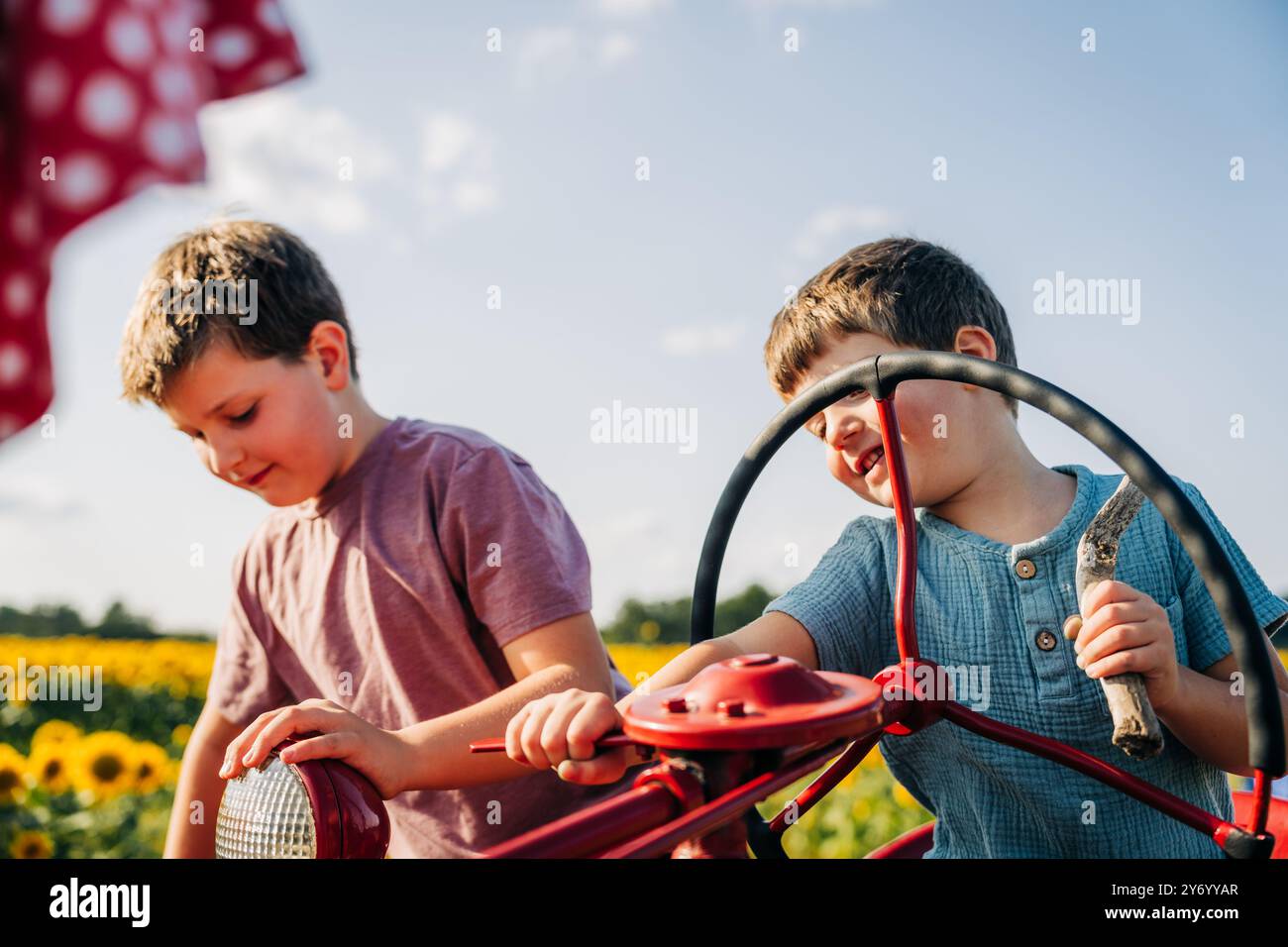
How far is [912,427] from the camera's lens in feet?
3.69

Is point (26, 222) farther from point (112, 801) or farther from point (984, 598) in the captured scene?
point (112, 801)

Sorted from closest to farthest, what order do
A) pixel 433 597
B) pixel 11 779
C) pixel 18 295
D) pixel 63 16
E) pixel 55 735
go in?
pixel 433 597 < pixel 18 295 < pixel 63 16 < pixel 11 779 < pixel 55 735

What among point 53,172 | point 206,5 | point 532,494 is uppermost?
A: point 206,5

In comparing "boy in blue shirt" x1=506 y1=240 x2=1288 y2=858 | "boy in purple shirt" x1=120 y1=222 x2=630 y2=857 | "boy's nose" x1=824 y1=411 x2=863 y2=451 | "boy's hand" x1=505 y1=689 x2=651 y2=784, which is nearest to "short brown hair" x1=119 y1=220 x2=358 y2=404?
"boy in purple shirt" x1=120 y1=222 x2=630 y2=857

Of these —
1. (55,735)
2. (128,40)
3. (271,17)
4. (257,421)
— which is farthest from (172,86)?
(55,735)

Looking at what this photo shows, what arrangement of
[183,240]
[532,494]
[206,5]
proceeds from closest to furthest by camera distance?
[532,494] → [183,240] → [206,5]

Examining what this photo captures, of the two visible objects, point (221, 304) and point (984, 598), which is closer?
point (984, 598)

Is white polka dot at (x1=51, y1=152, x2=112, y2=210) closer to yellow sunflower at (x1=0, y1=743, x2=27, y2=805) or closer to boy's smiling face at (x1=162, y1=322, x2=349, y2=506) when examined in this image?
boy's smiling face at (x1=162, y1=322, x2=349, y2=506)

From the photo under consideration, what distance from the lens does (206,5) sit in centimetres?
190

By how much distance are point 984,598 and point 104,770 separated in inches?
81.0

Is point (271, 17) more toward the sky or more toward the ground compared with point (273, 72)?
more toward the sky
